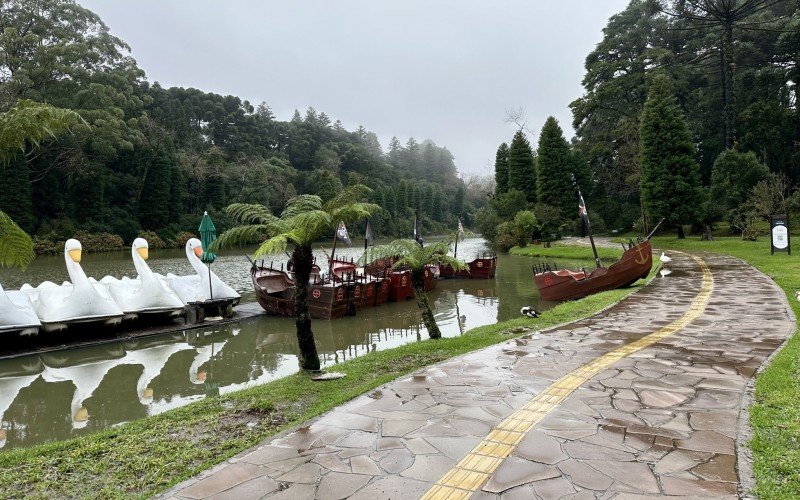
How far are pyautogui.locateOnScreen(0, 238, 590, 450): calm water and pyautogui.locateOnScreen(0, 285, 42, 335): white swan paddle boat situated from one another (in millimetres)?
704

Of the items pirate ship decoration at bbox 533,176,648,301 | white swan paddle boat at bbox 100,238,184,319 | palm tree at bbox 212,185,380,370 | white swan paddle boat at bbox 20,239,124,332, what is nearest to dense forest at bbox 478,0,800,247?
pirate ship decoration at bbox 533,176,648,301

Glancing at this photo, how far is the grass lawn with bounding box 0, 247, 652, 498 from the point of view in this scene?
13.1ft

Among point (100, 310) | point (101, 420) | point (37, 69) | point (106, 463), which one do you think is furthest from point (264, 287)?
point (37, 69)

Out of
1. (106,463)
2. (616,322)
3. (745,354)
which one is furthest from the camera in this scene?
(616,322)

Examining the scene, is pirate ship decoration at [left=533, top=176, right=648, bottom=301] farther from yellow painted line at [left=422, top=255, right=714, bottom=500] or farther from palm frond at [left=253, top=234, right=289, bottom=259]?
palm frond at [left=253, top=234, right=289, bottom=259]

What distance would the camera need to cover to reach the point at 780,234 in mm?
19000

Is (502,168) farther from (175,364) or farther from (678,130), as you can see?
(175,364)

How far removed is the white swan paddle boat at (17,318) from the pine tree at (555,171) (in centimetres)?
3628

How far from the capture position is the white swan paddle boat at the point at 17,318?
450 inches

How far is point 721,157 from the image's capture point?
30.6 metres

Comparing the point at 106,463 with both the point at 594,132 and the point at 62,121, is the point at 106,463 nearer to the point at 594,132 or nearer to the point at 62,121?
the point at 62,121

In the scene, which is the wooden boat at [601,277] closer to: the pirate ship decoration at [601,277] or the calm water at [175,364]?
the pirate ship decoration at [601,277]

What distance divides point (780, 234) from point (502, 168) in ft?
116

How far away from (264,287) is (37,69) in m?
32.4
